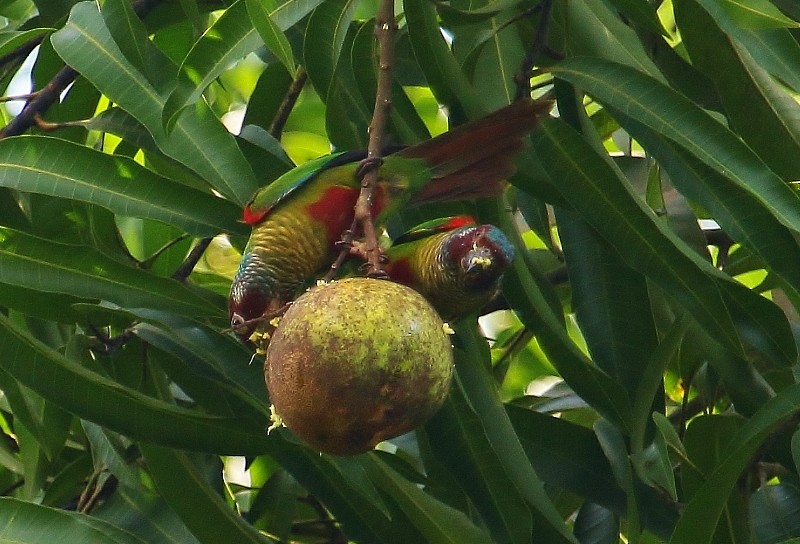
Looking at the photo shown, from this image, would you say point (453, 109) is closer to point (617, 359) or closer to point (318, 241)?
point (318, 241)

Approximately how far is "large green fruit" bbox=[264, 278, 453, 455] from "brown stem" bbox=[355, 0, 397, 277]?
7 cm

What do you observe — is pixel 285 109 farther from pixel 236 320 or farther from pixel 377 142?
pixel 377 142

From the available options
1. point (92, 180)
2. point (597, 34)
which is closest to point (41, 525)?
point (92, 180)

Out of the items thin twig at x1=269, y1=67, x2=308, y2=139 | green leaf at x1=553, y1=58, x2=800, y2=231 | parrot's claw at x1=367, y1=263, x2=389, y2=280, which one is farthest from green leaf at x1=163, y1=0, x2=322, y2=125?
thin twig at x1=269, y1=67, x2=308, y2=139

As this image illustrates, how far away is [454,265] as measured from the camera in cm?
141

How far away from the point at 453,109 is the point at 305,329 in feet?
2.51

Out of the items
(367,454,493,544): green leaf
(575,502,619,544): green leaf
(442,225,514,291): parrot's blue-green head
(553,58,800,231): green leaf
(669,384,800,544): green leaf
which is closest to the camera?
(442,225,514,291): parrot's blue-green head

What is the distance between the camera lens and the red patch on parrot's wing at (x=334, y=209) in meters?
1.62

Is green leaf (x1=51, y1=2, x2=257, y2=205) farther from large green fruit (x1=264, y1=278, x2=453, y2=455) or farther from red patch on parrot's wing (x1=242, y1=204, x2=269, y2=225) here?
large green fruit (x1=264, y1=278, x2=453, y2=455)

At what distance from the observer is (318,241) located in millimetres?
1605

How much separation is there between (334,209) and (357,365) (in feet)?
1.95

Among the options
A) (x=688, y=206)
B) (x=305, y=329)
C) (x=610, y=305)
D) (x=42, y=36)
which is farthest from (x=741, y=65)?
(x=42, y=36)

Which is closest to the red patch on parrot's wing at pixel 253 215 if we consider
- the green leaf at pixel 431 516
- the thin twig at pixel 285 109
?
the green leaf at pixel 431 516

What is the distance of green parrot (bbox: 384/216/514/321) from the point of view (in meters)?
1.37
